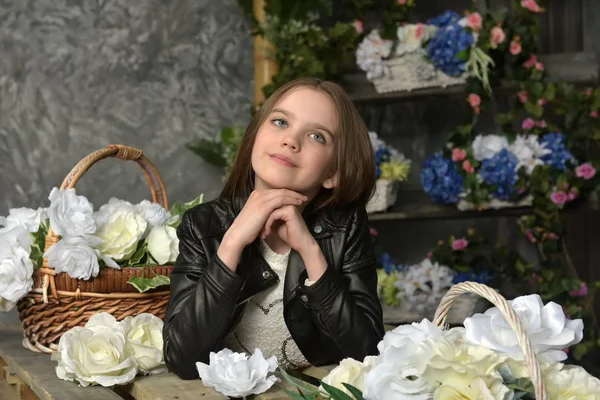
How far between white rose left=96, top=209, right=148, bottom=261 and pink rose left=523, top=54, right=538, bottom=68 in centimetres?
194

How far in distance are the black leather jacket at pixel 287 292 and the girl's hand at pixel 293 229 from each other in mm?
62

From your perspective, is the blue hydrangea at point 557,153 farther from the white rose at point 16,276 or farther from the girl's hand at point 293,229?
the white rose at point 16,276

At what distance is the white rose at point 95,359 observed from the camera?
1623 mm

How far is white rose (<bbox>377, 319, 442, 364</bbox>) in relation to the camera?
1.10m

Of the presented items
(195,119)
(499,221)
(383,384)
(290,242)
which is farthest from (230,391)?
(499,221)

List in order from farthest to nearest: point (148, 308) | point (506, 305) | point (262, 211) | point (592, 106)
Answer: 1. point (592, 106)
2. point (148, 308)
3. point (262, 211)
4. point (506, 305)

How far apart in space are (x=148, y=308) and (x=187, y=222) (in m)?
0.26

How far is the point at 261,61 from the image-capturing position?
3.63 meters

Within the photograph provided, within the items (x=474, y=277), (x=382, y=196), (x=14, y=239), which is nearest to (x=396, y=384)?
(x=14, y=239)

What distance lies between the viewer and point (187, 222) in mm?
1807

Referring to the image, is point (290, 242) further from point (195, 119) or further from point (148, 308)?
point (195, 119)

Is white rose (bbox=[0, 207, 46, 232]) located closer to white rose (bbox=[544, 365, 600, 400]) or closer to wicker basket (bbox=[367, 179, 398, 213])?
white rose (bbox=[544, 365, 600, 400])

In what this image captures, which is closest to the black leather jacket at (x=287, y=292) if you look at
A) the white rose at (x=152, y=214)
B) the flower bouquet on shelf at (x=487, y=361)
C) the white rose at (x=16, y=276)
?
the white rose at (x=152, y=214)

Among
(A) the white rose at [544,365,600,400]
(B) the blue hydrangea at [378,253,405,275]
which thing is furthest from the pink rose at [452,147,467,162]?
(A) the white rose at [544,365,600,400]
